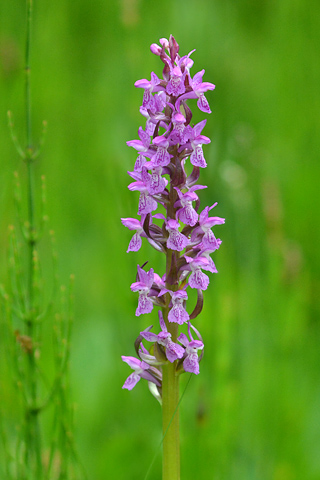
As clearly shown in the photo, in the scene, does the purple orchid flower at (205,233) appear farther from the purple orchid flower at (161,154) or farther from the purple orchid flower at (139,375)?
the purple orchid flower at (139,375)

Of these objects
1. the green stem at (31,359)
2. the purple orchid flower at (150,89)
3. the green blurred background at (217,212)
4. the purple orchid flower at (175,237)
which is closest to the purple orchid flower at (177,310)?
the purple orchid flower at (175,237)

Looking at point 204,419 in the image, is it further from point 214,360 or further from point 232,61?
point 232,61

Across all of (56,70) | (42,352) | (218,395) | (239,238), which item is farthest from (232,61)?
(218,395)

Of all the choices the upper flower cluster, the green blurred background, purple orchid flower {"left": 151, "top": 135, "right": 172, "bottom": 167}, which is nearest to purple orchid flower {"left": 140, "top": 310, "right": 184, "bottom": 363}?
the upper flower cluster

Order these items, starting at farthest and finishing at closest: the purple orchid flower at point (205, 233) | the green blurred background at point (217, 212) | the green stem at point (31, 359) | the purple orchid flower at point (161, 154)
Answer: the green blurred background at point (217, 212) < the green stem at point (31, 359) < the purple orchid flower at point (205, 233) < the purple orchid flower at point (161, 154)

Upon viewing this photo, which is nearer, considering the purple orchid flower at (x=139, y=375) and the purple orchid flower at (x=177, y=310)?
the purple orchid flower at (x=177, y=310)

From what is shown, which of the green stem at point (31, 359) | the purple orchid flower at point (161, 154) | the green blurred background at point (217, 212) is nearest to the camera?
the purple orchid flower at point (161, 154)

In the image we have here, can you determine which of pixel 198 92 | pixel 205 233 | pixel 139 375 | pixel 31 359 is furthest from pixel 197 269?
pixel 31 359

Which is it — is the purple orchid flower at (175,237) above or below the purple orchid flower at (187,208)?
below

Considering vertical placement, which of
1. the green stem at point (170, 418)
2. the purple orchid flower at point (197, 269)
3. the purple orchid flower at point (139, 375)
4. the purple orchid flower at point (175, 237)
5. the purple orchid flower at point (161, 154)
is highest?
the purple orchid flower at point (161, 154)
